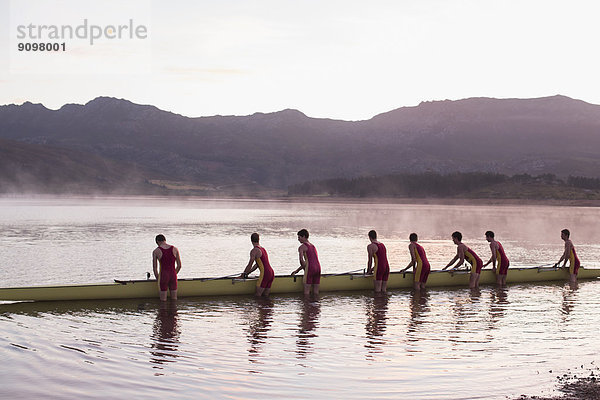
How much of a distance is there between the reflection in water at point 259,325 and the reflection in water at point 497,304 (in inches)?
228

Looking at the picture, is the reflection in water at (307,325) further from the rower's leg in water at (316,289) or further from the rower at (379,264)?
the rower at (379,264)

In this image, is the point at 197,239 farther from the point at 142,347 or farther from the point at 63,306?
the point at 142,347

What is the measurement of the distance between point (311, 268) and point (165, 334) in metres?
7.02

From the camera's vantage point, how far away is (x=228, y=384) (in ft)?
37.0

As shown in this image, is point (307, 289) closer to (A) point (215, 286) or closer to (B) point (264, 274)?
(B) point (264, 274)

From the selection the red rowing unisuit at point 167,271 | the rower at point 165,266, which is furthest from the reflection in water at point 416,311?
the red rowing unisuit at point 167,271

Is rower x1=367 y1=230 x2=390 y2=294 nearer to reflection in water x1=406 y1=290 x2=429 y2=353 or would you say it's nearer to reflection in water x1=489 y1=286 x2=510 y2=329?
reflection in water x1=406 y1=290 x2=429 y2=353

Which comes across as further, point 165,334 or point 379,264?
point 379,264

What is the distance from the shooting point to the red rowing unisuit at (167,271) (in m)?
19.2

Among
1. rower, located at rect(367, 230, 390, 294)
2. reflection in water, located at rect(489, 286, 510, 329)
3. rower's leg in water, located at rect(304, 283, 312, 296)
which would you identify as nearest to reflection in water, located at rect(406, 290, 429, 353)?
rower, located at rect(367, 230, 390, 294)

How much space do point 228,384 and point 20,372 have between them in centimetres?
379

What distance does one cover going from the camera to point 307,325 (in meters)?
17.0

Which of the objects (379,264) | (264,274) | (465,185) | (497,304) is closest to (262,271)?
(264,274)

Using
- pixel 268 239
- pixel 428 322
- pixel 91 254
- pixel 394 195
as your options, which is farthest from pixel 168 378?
pixel 394 195
